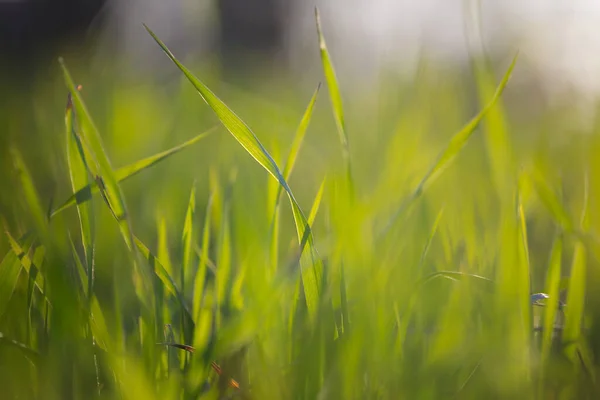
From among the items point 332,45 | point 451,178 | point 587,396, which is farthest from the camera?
point 332,45

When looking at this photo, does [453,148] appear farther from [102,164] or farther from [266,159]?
→ [102,164]

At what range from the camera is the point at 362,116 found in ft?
4.39

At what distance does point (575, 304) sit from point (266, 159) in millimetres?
225

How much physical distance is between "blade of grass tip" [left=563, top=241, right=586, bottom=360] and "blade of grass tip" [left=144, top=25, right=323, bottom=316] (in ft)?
0.55

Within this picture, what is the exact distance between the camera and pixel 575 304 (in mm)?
353

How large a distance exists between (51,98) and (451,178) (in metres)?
1.46

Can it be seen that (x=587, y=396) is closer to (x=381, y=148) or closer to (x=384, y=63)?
(x=381, y=148)

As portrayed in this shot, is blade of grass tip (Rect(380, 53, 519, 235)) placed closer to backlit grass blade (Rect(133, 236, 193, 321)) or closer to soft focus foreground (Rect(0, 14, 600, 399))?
soft focus foreground (Rect(0, 14, 600, 399))

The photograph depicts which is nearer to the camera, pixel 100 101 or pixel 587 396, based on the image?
pixel 587 396

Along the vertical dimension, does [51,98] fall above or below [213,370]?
above

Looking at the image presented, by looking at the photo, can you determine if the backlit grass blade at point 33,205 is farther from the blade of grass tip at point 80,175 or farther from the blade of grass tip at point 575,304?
the blade of grass tip at point 575,304

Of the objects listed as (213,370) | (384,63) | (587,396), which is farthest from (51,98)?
(587,396)

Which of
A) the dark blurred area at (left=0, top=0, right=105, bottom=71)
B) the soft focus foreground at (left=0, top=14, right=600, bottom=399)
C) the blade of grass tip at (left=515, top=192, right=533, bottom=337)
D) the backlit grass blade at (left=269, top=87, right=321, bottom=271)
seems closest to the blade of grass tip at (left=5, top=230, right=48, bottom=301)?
the soft focus foreground at (left=0, top=14, right=600, bottom=399)

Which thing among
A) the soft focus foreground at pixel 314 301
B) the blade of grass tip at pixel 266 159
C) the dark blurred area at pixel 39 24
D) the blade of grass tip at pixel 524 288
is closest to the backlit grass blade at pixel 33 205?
the soft focus foreground at pixel 314 301
